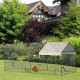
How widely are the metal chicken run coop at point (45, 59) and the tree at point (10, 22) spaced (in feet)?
39.2

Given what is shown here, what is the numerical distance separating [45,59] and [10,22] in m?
20.0

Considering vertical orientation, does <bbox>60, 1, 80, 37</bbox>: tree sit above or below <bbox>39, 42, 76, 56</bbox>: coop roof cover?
above

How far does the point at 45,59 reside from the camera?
Result: 27859mm

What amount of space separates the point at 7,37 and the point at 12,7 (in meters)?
5.77

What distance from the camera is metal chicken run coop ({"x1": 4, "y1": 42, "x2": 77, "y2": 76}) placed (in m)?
17.9

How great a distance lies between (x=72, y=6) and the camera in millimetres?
36906

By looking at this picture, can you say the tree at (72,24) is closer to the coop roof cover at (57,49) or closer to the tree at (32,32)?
the tree at (32,32)

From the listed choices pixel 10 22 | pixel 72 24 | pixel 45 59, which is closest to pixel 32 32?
pixel 72 24

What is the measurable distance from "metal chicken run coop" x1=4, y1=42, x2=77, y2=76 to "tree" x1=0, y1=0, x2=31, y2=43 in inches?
471

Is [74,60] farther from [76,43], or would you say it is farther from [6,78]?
[6,78]

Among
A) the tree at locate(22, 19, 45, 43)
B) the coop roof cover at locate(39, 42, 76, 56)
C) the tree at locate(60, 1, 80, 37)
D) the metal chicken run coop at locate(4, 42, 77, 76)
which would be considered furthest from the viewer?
the tree at locate(22, 19, 45, 43)

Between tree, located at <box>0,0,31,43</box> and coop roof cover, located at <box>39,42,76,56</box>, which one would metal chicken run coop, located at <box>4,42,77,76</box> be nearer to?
coop roof cover, located at <box>39,42,76,56</box>

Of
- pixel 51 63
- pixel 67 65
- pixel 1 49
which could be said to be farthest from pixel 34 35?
pixel 67 65

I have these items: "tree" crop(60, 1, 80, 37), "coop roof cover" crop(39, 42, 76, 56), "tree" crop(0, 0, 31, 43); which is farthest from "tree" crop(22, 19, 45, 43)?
"coop roof cover" crop(39, 42, 76, 56)
